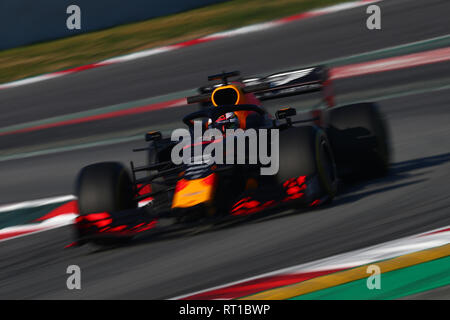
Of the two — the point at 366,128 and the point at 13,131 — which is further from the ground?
the point at 13,131

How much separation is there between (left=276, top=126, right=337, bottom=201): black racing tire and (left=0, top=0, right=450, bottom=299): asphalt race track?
1.03 ft

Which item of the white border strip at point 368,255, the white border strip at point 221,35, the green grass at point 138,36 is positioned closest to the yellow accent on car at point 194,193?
the white border strip at point 368,255

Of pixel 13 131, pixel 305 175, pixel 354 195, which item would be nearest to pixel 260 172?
pixel 305 175

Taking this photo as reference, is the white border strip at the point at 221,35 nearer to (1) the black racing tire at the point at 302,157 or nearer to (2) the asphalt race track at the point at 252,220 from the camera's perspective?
(2) the asphalt race track at the point at 252,220

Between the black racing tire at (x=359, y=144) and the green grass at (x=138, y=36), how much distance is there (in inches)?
267

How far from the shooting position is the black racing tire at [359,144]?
6.64 m

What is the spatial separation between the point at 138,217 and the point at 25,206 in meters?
3.19

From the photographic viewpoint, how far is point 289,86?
7137 millimetres

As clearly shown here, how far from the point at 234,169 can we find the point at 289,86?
149 cm

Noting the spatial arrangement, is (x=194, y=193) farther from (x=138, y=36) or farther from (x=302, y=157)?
(x=138, y=36)

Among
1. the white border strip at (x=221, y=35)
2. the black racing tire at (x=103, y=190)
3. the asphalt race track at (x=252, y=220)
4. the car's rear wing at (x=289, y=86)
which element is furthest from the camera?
the white border strip at (x=221, y=35)

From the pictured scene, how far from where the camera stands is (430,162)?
7062 millimetres

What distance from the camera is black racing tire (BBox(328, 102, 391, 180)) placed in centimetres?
664

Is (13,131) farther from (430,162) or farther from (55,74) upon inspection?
(430,162)
